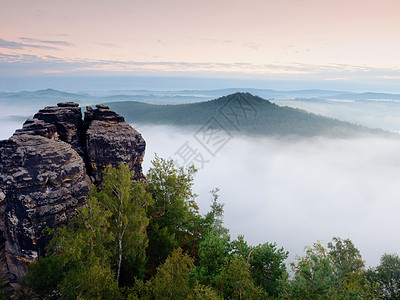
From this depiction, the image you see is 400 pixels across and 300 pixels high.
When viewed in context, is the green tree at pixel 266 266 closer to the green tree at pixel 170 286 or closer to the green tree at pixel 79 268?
the green tree at pixel 170 286

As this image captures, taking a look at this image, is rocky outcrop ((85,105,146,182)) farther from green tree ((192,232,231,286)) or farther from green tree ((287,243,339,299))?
green tree ((287,243,339,299))

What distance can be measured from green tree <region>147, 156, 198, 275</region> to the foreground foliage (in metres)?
0.20

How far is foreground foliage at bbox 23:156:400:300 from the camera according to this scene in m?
13.1

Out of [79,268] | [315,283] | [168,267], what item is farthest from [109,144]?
[315,283]

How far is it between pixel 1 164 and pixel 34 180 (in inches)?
147

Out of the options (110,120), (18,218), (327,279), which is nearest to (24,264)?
(18,218)

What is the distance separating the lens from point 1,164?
23844 millimetres

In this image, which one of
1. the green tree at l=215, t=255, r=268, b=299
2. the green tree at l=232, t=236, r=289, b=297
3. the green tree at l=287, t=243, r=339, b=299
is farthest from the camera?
the green tree at l=232, t=236, r=289, b=297

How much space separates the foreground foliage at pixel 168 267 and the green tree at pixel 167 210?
0.65 feet

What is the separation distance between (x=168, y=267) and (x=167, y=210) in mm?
14109

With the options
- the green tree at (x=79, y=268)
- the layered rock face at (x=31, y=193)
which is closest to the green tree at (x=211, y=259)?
the green tree at (x=79, y=268)

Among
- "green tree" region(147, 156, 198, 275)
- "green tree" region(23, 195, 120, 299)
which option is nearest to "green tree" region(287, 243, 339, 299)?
"green tree" region(23, 195, 120, 299)

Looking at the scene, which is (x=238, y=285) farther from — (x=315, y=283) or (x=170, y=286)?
(x=170, y=286)

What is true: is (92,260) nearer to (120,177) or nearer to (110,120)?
(120,177)
